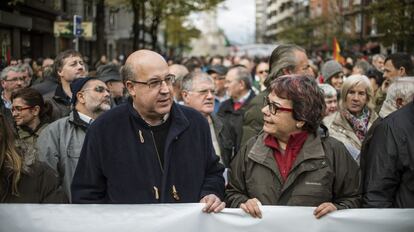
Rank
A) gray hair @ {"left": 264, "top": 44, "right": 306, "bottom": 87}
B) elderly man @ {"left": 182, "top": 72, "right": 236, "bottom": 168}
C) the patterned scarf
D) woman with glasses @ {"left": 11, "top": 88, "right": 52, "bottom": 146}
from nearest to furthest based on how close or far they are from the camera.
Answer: gray hair @ {"left": 264, "top": 44, "right": 306, "bottom": 87}
the patterned scarf
woman with glasses @ {"left": 11, "top": 88, "right": 52, "bottom": 146}
elderly man @ {"left": 182, "top": 72, "right": 236, "bottom": 168}

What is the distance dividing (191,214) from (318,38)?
178ft

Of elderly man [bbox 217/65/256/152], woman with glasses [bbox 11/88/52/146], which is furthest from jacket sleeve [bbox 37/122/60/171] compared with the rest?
elderly man [bbox 217/65/256/152]

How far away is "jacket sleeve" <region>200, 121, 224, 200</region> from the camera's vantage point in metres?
4.18

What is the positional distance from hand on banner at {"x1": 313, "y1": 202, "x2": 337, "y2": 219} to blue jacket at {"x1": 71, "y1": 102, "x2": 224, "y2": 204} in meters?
A: 0.78

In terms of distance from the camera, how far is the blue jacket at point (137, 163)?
4.00 m

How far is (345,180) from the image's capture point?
3.93 m

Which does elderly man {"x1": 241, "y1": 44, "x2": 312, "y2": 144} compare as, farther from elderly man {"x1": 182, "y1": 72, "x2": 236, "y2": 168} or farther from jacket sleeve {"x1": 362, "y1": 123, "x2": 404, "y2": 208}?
jacket sleeve {"x1": 362, "y1": 123, "x2": 404, "y2": 208}

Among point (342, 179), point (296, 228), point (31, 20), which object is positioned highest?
point (31, 20)

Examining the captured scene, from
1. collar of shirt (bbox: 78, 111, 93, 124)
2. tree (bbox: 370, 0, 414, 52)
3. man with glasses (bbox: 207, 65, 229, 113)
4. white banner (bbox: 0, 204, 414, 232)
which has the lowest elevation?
white banner (bbox: 0, 204, 414, 232)

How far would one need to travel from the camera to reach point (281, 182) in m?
3.93

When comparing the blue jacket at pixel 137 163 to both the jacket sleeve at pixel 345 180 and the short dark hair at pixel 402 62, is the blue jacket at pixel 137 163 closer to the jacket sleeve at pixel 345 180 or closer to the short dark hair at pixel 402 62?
the jacket sleeve at pixel 345 180

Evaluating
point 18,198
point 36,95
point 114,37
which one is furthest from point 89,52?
point 18,198

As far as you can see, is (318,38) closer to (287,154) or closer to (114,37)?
(114,37)

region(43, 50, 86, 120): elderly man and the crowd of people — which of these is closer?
the crowd of people
